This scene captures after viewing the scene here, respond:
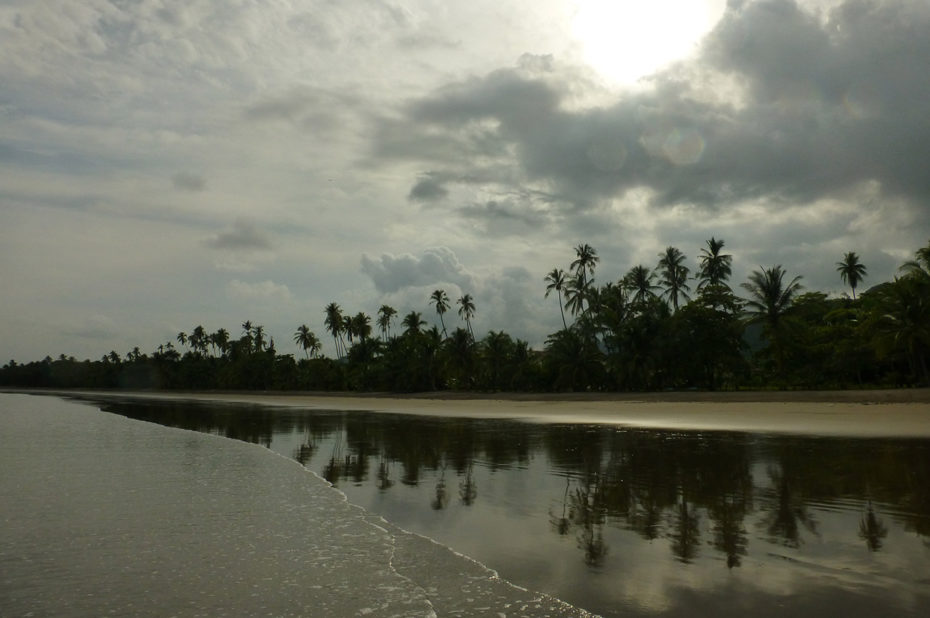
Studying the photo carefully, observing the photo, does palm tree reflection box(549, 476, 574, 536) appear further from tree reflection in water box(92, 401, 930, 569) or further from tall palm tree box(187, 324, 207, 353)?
tall palm tree box(187, 324, 207, 353)

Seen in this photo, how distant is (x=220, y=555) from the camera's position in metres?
8.51

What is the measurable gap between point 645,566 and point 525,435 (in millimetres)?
17971

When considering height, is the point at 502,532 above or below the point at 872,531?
below

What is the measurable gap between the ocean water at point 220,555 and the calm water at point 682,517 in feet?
2.42

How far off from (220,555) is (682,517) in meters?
6.47

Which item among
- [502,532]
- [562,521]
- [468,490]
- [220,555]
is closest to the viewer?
[220,555]

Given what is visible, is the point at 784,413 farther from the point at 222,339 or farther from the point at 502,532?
the point at 222,339

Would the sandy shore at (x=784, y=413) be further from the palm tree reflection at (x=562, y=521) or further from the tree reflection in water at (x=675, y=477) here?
the palm tree reflection at (x=562, y=521)

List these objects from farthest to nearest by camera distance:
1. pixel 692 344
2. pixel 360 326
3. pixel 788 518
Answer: pixel 360 326, pixel 692 344, pixel 788 518

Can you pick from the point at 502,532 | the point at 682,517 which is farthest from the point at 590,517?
the point at 502,532

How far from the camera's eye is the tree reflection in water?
28.4 ft

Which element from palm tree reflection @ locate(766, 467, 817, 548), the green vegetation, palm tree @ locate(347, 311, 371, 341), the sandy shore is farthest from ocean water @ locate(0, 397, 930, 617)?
palm tree @ locate(347, 311, 371, 341)

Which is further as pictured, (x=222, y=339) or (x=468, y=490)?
(x=222, y=339)

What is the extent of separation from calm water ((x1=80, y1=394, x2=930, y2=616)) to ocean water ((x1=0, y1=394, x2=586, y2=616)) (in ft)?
2.42
